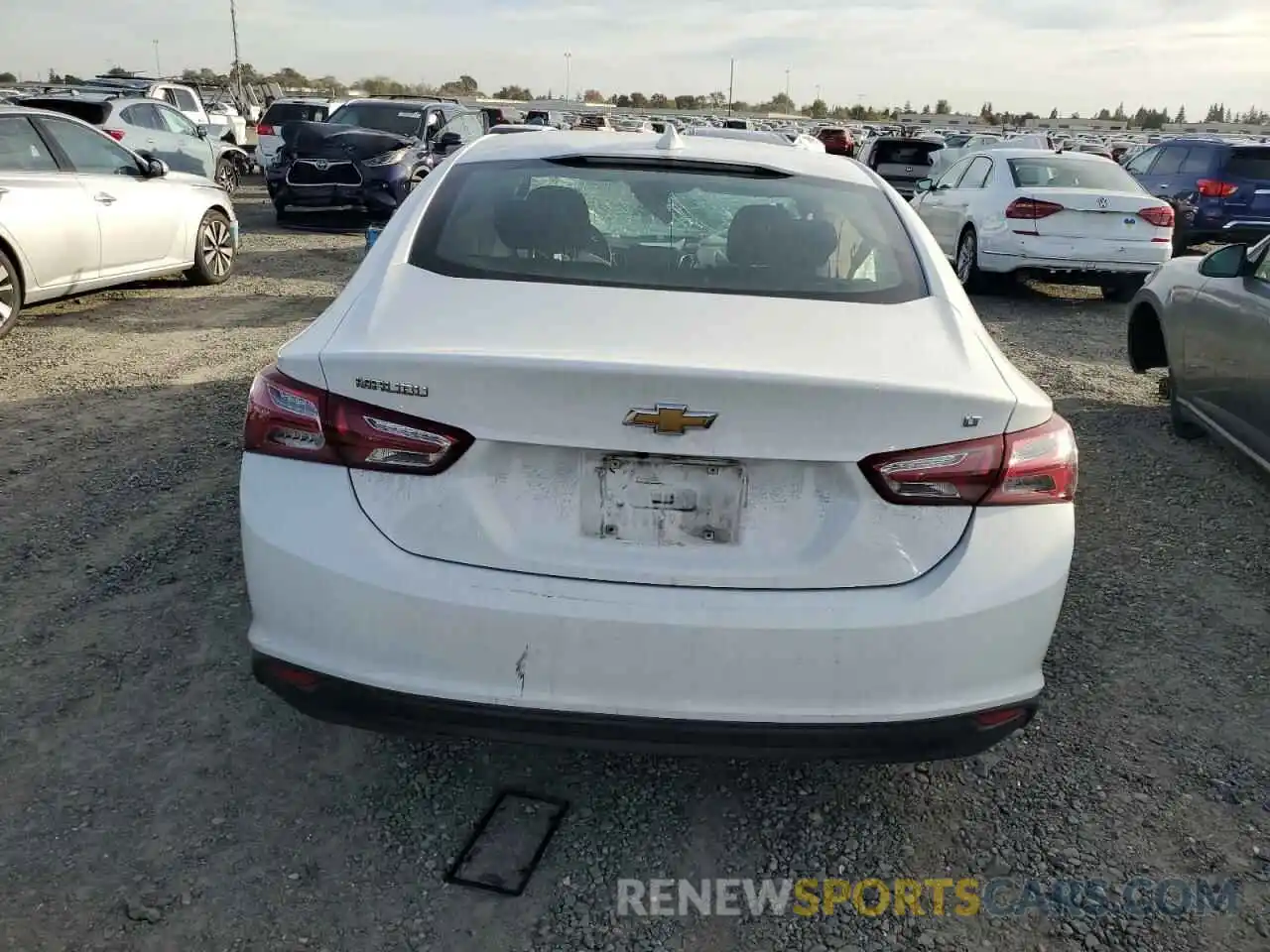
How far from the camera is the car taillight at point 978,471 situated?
216 centimetres

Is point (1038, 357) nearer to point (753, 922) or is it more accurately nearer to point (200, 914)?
point (753, 922)

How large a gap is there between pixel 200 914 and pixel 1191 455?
5511 millimetres

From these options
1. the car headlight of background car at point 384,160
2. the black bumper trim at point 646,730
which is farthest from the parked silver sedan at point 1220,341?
the car headlight of background car at point 384,160

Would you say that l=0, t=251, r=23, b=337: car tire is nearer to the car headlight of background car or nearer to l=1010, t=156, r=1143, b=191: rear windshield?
the car headlight of background car

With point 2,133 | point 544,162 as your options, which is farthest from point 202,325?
point 544,162

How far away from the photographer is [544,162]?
3.37 metres

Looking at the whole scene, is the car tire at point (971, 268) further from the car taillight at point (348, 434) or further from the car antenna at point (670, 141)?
the car taillight at point (348, 434)

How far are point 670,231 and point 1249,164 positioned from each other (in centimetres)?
1355

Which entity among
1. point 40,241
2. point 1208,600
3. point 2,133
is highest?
point 2,133

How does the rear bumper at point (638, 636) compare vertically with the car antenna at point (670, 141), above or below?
below

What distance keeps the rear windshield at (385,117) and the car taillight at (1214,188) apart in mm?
10911

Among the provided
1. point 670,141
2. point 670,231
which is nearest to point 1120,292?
point 670,141

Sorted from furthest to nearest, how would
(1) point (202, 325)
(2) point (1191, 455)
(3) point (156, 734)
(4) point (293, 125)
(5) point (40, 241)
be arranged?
(4) point (293, 125) < (1) point (202, 325) < (5) point (40, 241) < (2) point (1191, 455) < (3) point (156, 734)

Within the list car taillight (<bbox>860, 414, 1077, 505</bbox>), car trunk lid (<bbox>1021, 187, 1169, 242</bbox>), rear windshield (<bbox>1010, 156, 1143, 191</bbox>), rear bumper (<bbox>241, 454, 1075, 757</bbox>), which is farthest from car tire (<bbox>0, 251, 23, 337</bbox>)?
rear windshield (<bbox>1010, 156, 1143, 191</bbox>)
